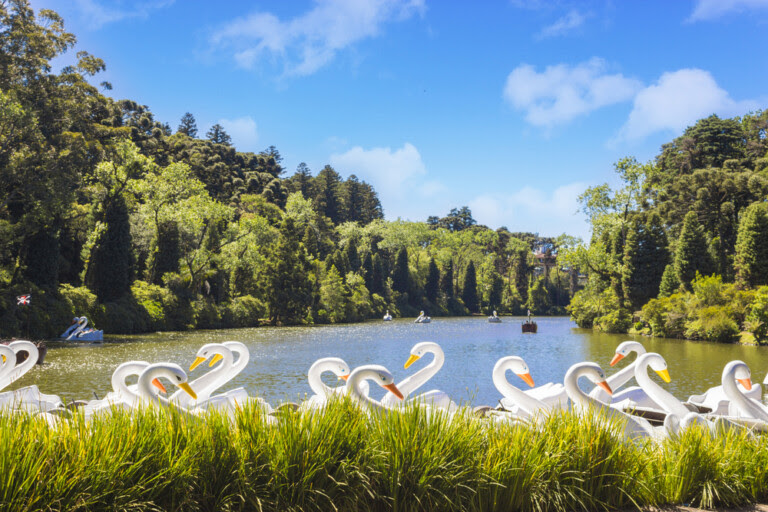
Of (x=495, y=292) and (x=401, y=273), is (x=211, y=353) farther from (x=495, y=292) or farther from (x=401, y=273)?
(x=495, y=292)

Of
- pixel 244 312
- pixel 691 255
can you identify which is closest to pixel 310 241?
pixel 244 312

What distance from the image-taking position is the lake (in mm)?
15594

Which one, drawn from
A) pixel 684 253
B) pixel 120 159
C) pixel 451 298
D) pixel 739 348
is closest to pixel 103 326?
pixel 120 159

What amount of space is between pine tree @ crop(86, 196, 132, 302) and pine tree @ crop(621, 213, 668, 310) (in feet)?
108

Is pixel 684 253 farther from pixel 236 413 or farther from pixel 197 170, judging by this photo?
pixel 197 170

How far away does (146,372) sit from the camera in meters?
5.92

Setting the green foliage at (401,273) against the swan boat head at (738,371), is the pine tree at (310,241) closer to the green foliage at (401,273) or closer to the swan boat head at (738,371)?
the green foliage at (401,273)

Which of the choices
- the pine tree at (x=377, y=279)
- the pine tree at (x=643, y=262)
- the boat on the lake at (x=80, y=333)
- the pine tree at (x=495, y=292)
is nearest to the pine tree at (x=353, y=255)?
the pine tree at (x=377, y=279)

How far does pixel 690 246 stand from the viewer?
3634cm

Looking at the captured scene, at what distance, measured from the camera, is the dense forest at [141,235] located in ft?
83.0

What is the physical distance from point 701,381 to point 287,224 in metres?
33.9

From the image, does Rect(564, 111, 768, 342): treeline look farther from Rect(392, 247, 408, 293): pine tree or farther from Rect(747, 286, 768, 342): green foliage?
Rect(392, 247, 408, 293): pine tree

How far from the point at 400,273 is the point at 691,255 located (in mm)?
42283

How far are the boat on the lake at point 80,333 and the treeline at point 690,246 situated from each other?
30036mm
